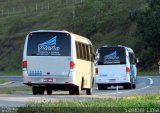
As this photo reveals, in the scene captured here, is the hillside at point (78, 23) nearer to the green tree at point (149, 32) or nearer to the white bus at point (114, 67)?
the green tree at point (149, 32)

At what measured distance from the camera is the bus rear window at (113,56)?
41562 mm

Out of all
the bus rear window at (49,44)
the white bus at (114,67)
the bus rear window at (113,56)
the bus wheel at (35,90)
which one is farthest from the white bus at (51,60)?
the bus rear window at (113,56)

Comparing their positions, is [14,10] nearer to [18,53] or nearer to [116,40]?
[18,53]

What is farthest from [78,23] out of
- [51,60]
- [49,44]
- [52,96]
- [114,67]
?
[52,96]

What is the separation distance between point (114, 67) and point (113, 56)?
0.71 metres

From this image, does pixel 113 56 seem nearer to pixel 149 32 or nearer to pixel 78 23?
pixel 149 32

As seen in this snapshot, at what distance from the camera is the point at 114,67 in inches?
1641

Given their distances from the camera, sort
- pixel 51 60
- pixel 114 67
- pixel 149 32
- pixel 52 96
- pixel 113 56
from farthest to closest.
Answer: pixel 149 32 → pixel 114 67 → pixel 113 56 → pixel 51 60 → pixel 52 96

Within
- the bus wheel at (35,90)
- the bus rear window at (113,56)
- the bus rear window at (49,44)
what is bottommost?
the bus wheel at (35,90)

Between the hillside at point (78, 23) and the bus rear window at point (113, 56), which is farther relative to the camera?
the hillside at point (78, 23)

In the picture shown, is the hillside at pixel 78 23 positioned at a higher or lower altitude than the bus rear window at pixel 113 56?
higher

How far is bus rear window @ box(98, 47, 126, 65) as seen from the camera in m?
41.6

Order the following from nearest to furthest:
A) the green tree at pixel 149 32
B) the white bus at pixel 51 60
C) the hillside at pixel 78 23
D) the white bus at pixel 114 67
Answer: the white bus at pixel 51 60 → the white bus at pixel 114 67 → the green tree at pixel 149 32 → the hillside at pixel 78 23

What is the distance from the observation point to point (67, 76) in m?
28.6
